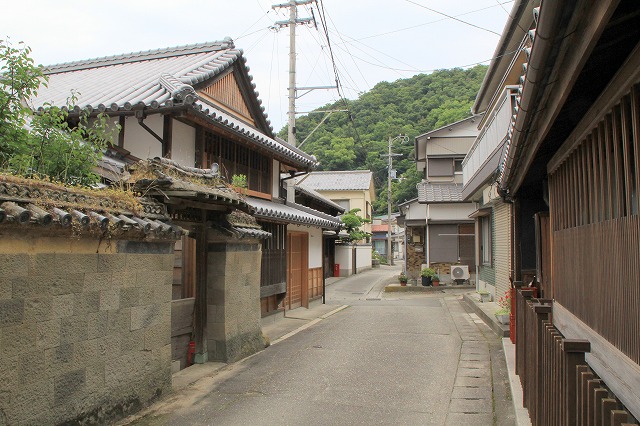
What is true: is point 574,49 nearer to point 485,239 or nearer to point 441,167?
point 485,239

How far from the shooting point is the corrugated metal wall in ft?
45.7

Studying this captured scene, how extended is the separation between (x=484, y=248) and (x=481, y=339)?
8.66 meters

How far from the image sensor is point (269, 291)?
45.8 ft

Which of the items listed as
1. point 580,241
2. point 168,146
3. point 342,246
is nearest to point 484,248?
point 168,146

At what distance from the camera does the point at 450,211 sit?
26.3 m

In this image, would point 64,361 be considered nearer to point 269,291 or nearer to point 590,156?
point 590,156

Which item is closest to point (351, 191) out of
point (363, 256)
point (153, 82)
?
point (363, 256)

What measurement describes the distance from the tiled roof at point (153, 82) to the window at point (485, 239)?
716 centimetres

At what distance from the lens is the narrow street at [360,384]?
631 centimetres

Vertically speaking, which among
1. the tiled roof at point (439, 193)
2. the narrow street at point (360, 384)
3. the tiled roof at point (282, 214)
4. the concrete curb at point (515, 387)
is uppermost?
the tiled roof at point (439, 193)

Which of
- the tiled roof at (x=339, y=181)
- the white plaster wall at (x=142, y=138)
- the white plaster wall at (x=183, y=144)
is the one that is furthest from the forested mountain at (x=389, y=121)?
the white plaster wall at (x=142, y=138)

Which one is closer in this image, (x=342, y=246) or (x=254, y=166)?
(x=254, y=166)

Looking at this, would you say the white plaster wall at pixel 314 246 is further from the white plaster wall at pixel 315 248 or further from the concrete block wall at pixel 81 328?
the concrete block wall at pixel 81 328

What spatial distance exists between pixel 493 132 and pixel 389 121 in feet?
119
